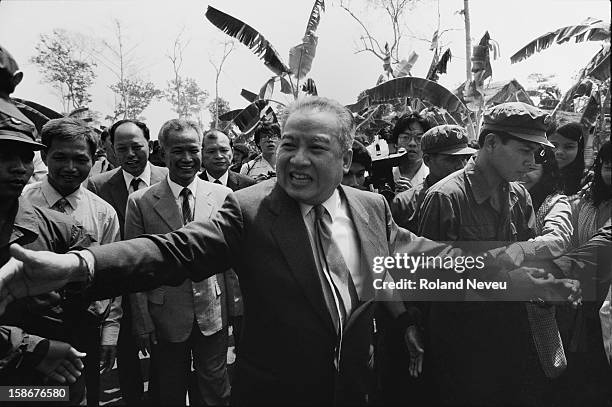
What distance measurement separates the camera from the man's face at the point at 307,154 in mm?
1540

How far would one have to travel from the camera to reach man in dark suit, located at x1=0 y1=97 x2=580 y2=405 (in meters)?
1.47

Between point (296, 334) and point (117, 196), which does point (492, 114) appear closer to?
point (296, 334)

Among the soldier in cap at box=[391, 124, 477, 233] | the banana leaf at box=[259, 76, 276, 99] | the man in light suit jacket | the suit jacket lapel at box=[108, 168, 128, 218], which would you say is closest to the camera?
the man in light suit jacket

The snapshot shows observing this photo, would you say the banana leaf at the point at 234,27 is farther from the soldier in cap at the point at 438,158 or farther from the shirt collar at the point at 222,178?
the soldier in cap at the point at 438,158

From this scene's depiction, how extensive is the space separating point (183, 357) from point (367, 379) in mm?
1093

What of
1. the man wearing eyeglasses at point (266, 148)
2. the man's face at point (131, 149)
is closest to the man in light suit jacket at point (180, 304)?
the man's face at point (131, 149)

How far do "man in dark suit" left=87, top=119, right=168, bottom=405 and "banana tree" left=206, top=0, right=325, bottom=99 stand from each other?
91 cm

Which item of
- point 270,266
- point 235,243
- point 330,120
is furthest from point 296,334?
point 330,120

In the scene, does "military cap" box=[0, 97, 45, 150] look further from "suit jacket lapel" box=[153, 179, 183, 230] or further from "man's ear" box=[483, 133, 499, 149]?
"man's ear" box=[483, 133, 499, 149]

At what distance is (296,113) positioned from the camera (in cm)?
156

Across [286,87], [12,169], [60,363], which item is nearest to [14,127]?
[12,169]

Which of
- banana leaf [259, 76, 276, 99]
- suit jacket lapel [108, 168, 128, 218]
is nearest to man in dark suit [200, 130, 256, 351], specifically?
suit jacket lapel [108, 168, 128, 218]

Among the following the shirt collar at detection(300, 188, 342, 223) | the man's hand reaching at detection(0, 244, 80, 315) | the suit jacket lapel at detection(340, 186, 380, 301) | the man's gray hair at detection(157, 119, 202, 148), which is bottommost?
the man's hand reaching at detection(0, 244, 80, 315)

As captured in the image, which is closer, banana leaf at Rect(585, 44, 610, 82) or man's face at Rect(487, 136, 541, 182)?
man's face at Rect(487, 136, 541, 182)
